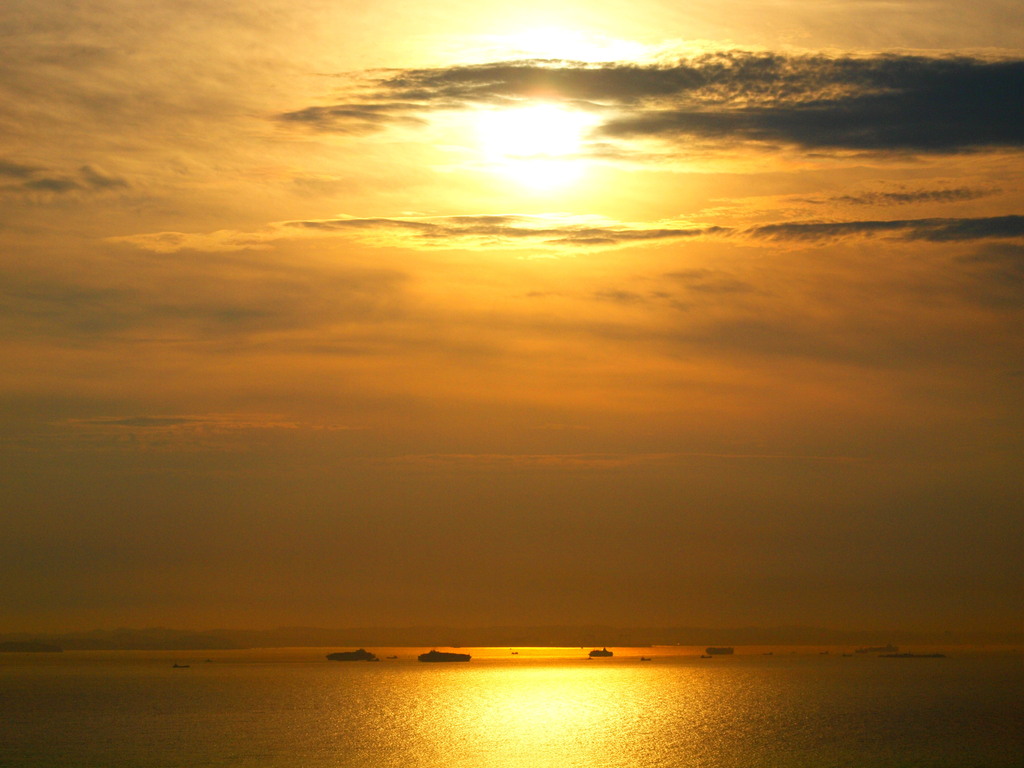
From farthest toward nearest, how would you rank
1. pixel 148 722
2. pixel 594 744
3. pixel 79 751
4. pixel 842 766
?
pixel 148 722, pixel 594 744, pixel 79 751, pixel 842 766

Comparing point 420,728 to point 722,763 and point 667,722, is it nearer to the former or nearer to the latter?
point 667,722

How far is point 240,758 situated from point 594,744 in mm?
47775

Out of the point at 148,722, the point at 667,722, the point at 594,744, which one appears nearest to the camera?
the point at 594,744

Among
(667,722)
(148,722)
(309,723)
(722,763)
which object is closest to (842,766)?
(722,763)

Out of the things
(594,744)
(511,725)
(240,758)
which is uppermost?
(511,725)

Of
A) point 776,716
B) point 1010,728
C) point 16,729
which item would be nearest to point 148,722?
point 16,729

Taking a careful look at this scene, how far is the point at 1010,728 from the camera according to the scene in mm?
157125

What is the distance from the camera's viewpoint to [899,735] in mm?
152375

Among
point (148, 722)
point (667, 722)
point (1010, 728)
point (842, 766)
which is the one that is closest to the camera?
point (842, 766)

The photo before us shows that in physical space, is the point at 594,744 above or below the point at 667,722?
below

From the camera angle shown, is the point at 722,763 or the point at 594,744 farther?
the point at 594,744

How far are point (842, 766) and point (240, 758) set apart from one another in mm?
67557

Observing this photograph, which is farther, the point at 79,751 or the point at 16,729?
the point at 16,729

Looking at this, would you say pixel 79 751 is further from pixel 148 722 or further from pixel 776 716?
pixel 776 716
